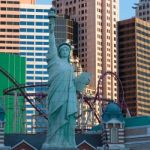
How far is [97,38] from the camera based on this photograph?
526ft

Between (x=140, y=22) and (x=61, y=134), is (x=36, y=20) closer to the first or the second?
(x=140, y=22)

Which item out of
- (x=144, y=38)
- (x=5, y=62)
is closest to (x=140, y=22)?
(x=144, y=38)

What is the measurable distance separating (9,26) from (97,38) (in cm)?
1962

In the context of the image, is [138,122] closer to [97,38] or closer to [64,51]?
[64,51]

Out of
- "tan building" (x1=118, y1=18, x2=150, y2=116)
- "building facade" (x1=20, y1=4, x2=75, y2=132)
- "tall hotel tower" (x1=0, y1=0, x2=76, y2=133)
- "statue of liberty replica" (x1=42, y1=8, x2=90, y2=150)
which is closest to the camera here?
"statue of liberty replica" (x1=42, y1=8, x2=90, y2=150)

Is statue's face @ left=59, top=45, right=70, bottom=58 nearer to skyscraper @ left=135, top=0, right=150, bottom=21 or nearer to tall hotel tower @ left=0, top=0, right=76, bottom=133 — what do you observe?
tall hotel tower @ left=0, top=0, right=76, bottom=133

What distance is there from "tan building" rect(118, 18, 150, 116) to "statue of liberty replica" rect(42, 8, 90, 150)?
82.0m

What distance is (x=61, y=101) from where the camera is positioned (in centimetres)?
7019

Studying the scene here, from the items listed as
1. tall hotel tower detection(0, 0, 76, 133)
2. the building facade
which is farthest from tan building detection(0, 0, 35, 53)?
the building facade

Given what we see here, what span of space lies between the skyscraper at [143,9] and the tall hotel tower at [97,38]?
15.8 meters

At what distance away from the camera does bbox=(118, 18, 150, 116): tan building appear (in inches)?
6093

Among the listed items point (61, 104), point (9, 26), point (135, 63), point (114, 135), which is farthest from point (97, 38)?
point (61, 104)

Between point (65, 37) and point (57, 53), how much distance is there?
277 ft

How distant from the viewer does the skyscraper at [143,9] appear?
177800mm
